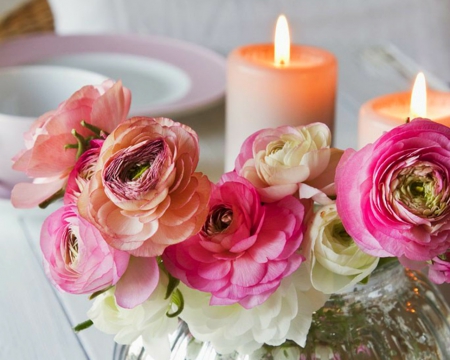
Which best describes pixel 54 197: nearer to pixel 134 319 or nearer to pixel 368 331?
pixel 134 319

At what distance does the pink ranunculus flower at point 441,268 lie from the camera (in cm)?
34

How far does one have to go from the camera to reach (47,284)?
22.7 inches

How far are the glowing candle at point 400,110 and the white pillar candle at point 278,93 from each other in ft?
0.28

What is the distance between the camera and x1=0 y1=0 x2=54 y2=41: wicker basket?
1601 millimetres

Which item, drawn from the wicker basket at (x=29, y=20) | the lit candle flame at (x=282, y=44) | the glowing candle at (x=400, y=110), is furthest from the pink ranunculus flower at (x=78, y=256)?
the wicker basket at (x=29, y=20)

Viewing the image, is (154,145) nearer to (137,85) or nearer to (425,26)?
(137,85)

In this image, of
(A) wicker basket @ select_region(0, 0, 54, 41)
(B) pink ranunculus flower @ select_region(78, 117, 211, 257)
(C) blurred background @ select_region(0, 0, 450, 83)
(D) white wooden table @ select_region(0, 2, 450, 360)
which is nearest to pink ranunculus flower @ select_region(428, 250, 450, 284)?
(B) pink ranunculus flower @ select_region(78, 117, 211, 257)

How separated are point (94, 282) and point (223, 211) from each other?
0.21 feet

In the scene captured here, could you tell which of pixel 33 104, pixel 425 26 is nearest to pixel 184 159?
pixel 33 104

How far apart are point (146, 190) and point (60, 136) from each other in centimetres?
8

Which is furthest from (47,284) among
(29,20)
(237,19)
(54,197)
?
(29,20)

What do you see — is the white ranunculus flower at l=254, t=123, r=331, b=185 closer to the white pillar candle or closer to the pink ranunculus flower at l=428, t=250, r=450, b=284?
the pink ranunculus flower at l=428, t=250, r=450, b=284

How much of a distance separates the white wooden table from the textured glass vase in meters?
0.09

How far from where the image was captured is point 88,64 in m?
0.95
